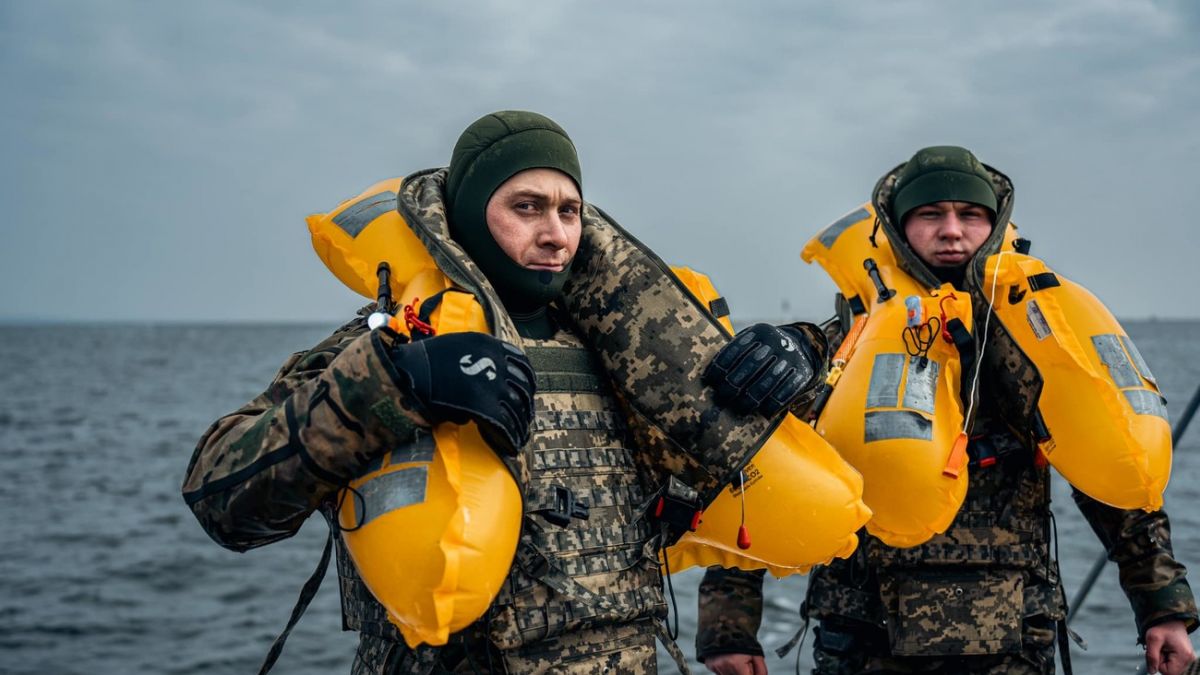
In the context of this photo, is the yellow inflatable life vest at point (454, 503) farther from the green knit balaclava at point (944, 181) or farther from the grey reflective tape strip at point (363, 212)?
the green knit balaclava at point (944, 181)

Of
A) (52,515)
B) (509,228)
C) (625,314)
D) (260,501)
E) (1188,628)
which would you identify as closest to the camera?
(260,501)

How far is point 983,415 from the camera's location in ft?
15.4

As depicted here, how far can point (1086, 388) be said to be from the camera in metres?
4.30

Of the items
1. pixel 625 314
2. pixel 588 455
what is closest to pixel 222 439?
pixel 588 455

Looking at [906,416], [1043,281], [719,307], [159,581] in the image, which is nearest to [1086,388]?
[1043,281]

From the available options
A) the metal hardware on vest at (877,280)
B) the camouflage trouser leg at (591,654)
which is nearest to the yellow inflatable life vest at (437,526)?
the camouflage trouser leg at (591,654)

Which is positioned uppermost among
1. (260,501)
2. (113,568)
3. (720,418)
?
(113,568)

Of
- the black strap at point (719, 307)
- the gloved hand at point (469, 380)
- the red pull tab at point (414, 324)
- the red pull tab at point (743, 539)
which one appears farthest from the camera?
the black strap at point (719, 307)

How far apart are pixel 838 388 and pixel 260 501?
7.41 ft

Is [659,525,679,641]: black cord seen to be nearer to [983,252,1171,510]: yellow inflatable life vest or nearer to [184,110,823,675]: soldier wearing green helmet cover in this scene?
[184,110,823,675]: soldier wearing green helmet cover

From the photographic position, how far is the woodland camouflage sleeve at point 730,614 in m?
4.95

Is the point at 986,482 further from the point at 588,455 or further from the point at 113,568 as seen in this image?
the point at 113,568

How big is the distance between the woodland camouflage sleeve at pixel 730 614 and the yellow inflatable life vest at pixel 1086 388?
1.27m

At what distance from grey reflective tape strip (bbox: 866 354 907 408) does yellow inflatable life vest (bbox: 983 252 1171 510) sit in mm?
442
